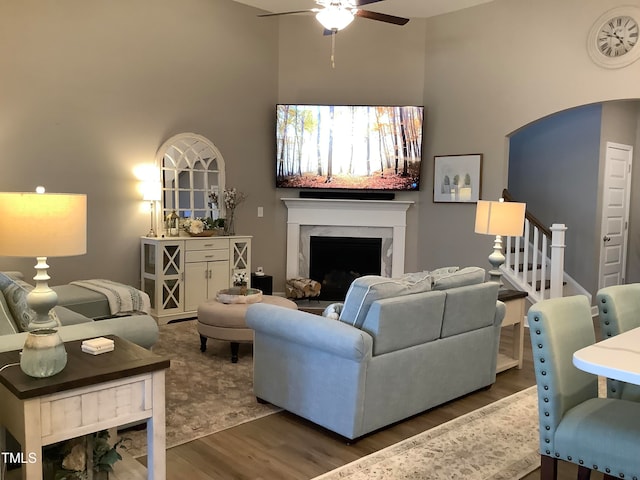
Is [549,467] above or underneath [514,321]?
underneath

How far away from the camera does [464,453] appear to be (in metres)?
2.88

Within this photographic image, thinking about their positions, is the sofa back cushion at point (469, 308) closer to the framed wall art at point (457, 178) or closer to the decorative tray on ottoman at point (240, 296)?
the decorative tray on ottoman at point (240, 296)

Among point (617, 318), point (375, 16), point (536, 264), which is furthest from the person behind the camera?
point (536, 264)

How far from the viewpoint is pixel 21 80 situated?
498 cm

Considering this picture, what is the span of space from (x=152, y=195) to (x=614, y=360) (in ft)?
Result: 16.2

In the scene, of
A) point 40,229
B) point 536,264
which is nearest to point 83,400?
point 40,229

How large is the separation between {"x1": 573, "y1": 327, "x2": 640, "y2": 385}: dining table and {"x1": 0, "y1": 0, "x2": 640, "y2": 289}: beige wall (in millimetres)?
4266

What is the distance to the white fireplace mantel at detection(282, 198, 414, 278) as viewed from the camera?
700 cm

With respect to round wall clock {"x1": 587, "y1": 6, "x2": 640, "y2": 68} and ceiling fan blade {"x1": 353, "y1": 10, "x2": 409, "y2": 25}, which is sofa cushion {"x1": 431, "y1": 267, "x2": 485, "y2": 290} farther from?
round wall clock {"x1": 587, "y1": 6, "x2": 640, "y2": 68}

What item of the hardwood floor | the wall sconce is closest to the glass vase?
the wall sconce

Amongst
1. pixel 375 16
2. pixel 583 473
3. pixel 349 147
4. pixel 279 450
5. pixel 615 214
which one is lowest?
pixel 279 450

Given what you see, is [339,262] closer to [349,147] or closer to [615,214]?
[349,147]

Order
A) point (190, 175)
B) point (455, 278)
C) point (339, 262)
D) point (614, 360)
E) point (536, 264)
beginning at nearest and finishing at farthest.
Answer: point (614, 360) < point (455, 278) < point (536, 264) < point (190, 175) < point (339, 262)

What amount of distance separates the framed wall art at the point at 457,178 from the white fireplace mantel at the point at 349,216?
1.47 ft
